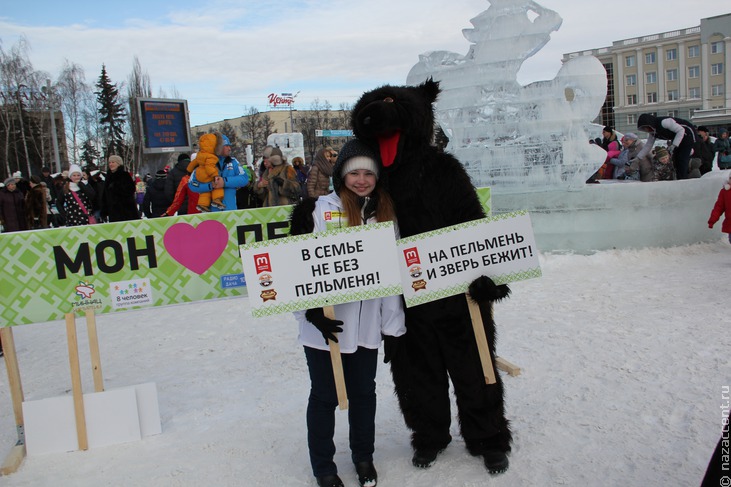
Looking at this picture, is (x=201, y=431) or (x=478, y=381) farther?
(x=201, y=431)

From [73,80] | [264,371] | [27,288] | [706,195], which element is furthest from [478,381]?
[73,80]

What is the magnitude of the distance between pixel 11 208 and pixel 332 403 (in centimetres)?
1105

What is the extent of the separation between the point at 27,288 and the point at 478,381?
9.38 feet

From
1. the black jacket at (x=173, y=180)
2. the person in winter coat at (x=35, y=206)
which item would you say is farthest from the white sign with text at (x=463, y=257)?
the person in winter coat at (x=35, y=206)

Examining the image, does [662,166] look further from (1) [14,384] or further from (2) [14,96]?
(2) [14,96]

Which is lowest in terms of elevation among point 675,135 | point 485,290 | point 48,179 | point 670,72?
point 485,290

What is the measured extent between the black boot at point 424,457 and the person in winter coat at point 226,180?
15.5ft

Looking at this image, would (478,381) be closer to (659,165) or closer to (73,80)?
(659,165)

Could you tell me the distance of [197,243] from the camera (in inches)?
164

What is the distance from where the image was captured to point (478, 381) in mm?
3131

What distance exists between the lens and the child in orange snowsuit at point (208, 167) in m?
7.06

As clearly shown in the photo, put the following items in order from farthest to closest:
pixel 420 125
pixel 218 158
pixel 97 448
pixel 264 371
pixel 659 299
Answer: pixel 218 158 → pixel 659 299 → pixel 264 371 → pixel 97 448 → pixel 420 125

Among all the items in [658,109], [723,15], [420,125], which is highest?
[723,15]

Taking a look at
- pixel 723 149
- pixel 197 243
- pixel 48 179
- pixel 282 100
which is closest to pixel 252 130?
pixel 282 100
